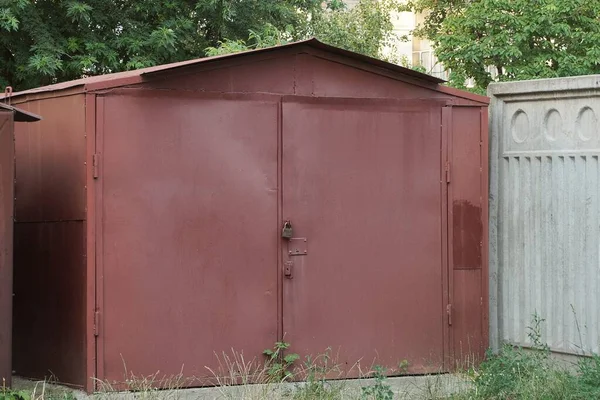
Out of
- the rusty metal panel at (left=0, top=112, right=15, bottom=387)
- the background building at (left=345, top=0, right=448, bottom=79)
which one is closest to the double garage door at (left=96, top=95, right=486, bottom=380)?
the rusty metal panel at (left=0, top=112, right=15, bottom=387)

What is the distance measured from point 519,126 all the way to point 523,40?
29.8 ft

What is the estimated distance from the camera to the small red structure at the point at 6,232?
24.8 feet

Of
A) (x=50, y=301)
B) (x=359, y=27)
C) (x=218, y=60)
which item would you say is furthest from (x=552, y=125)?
(x=359, y=27)

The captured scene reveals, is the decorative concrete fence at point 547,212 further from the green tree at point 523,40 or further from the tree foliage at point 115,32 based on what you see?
the green tree at point 523,40

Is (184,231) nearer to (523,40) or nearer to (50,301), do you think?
(50,301)

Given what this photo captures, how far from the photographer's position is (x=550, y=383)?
25.2 ft

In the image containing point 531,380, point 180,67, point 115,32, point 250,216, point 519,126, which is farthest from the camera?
point 115,32

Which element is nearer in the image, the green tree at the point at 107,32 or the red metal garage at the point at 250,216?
the red metal garage at the point at 250,216

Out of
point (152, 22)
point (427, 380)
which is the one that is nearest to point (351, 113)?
point (427, 380)

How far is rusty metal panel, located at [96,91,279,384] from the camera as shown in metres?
7.85

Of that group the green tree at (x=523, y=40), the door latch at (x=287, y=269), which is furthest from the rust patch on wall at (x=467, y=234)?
the green tree at (x=523, y=40)

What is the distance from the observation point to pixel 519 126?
9242mm

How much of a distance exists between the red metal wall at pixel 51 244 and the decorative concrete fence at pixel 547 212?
367cm

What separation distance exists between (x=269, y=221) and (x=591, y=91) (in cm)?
281
